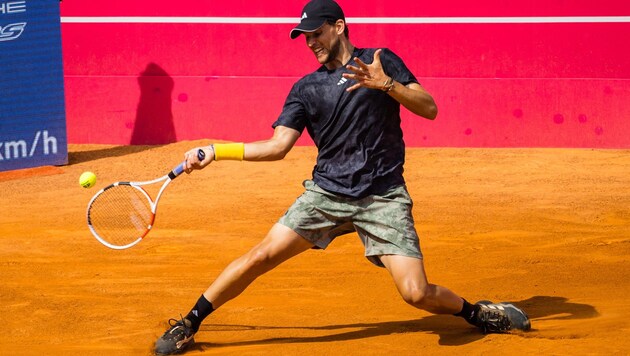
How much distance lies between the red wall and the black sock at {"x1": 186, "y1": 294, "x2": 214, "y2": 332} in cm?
766

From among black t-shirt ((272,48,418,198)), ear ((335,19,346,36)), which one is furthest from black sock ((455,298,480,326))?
ear ((335,19,346,36))

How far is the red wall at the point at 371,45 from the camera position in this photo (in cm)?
1396

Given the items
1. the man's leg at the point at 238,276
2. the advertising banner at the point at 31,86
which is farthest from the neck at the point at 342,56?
the advertising banner at the point at 31,86

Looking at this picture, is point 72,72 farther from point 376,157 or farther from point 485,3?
point 376,157

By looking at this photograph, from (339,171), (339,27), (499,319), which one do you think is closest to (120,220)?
(339,171)

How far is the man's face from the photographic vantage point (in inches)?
261

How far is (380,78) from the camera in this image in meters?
6.30

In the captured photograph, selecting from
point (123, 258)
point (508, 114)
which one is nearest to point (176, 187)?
point (123, 258)

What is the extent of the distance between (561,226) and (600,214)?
0.65 m

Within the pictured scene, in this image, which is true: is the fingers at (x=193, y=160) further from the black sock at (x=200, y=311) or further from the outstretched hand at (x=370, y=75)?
the outstretched hand at (x=370, y=75)

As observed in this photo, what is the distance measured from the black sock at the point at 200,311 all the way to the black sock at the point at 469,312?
1548 mm

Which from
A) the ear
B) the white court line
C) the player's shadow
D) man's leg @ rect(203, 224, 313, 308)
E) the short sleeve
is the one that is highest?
the white court line

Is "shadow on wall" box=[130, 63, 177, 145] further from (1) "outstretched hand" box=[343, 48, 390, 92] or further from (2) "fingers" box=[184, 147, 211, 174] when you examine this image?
(1) "outstretched hand" box=[343, 48, 390, 92]

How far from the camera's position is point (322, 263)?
9148mm
